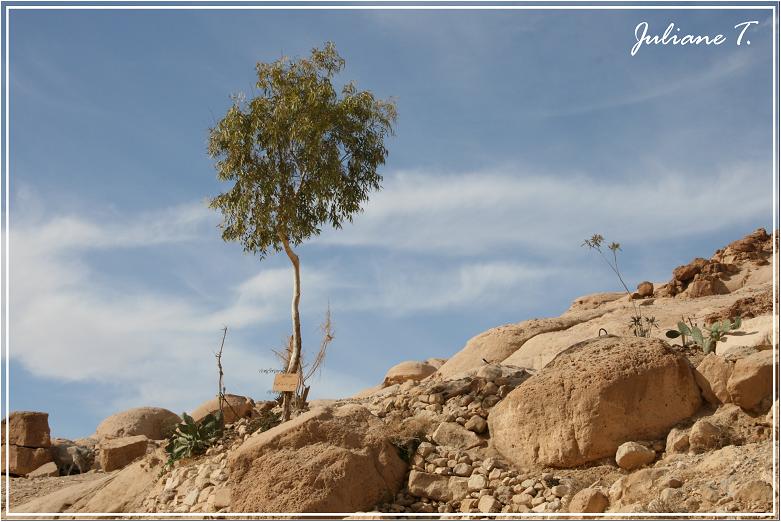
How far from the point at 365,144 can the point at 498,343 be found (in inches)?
324

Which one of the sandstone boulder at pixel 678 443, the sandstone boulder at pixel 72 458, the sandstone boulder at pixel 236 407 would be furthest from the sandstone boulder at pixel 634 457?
the sandstone boulder at pixel 72 458

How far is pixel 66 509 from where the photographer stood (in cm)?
1448

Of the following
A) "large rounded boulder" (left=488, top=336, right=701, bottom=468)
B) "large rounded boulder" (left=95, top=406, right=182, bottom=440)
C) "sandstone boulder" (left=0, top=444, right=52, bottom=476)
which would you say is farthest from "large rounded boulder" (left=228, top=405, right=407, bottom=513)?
"large rounded boulder" (left=95, top=406, right=182, bottom=440)

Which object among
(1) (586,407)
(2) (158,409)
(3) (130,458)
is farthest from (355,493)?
(2) (158,409)

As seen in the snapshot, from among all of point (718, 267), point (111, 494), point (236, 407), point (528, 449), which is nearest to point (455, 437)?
point (528, 449)

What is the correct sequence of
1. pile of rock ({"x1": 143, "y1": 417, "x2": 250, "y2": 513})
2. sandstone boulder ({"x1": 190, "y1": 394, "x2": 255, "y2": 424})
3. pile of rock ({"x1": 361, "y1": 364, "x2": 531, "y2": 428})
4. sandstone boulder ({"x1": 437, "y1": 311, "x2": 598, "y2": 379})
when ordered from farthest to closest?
sandstone boulder ({"x1": 437, "y1": 311, "x2": 598, "y2": 379}) → sandstone boulder ({"x1": 190, "y1": 394, "x2": 255, "y2": 424}) → pile of rock ({"x1": 361, "y1": 364, "x2": 531, "y2": 428}) → pile of rock ({"x1": 143, "y1": 417, "x2": 250, "y2": 513})

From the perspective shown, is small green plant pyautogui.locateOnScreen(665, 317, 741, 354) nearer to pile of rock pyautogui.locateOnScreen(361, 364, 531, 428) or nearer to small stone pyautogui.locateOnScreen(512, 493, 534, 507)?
pile of rock pyautogui.locateOnScreen(361, 364, 531, 428)

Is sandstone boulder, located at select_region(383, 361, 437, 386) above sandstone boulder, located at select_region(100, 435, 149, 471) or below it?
above

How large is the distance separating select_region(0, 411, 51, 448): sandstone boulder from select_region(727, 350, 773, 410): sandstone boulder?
53.3 feet

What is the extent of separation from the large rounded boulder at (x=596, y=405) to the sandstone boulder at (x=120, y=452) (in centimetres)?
989

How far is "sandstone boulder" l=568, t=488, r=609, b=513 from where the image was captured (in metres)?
9.84

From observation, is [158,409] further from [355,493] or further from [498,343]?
[355,493]

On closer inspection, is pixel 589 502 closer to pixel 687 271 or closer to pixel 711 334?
→ pixel 711 334

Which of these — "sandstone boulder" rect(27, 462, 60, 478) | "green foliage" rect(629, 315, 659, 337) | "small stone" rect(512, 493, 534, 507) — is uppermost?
"green foliage" rect(629, 315, 659, 337)
